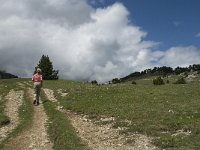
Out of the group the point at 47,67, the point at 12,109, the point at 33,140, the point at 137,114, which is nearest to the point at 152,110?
the point at 137,114

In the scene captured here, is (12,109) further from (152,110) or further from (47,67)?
(47,67)

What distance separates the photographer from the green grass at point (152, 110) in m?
26.3

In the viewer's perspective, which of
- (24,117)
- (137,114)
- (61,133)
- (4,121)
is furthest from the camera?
(24,117)

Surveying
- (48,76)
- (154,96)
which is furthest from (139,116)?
(48,76)

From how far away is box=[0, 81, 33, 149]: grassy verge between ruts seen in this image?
95.5 ft

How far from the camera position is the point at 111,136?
28.4 meters

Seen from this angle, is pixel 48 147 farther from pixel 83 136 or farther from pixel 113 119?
pixel 113 119

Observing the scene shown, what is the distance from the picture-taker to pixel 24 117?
36.3 m

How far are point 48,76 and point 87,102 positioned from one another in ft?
262

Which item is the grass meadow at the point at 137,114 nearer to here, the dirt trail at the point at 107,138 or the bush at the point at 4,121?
the bush at the point at 4,121

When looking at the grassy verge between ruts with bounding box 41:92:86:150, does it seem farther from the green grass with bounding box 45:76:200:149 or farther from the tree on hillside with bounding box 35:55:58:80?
the tree on hillside with bounding box 35:55:58:80

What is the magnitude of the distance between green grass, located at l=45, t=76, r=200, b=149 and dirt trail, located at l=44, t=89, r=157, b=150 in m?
0.88

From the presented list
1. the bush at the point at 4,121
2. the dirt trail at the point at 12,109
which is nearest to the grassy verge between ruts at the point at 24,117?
the dirt trail at the point at 12,109

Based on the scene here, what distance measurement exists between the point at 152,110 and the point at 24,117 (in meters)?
11.3
